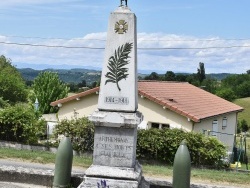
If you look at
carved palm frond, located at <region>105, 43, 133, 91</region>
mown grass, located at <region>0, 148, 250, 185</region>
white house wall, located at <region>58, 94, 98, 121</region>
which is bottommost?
mown grass, located at <region>0, 148, 250, 185</region>

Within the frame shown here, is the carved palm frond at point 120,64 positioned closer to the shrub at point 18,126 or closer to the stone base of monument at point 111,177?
the stone base of monument at point 111,177

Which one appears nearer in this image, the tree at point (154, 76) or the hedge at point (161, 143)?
the hedge at point (161, 143)

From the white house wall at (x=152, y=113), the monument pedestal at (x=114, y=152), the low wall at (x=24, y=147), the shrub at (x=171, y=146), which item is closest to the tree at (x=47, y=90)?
the white house wall at (x=152, y=113)

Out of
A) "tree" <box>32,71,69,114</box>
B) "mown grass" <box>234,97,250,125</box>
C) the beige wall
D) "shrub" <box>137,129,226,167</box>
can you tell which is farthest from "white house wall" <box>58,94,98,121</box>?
"mown grass" <box>234,97,250,125</box>

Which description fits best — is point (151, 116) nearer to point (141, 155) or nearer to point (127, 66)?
point (141, 155)

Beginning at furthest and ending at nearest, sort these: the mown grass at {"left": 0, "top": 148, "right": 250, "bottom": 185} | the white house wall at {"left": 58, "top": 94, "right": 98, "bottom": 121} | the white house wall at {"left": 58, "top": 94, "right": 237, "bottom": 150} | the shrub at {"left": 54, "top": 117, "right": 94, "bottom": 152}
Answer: the white house wall at {"left": 58, "top": 94, "right": 98, "bottom": 121}, the white house wall at {"left": 58, "top": 94, "right": 237, "bottom": 150}, the shrub at {"left": 54, "top": 117, "right": 94, "bottom": 152}, the mown grass at {"left": 0, "top": 148, "right": 250, "bottom": 185}

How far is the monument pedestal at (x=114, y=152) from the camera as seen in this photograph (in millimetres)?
7879

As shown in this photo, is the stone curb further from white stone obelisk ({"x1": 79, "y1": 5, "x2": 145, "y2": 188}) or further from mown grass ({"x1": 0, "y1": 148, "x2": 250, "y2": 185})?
mown grass ({"x1": 0, "y1": 148, "x2": 250, "y2": 185})

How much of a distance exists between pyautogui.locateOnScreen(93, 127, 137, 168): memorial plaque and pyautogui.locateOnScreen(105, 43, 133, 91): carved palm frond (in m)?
0.79

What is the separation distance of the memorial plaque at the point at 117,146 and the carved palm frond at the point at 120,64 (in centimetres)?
79

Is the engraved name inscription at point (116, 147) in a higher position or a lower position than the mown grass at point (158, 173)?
higher

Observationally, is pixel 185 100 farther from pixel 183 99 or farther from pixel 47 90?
pixel 47 90

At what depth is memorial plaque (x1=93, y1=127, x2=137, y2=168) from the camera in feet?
26.3

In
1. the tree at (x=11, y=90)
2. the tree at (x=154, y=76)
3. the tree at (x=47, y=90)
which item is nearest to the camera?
the tree at (x=47, y=90)
